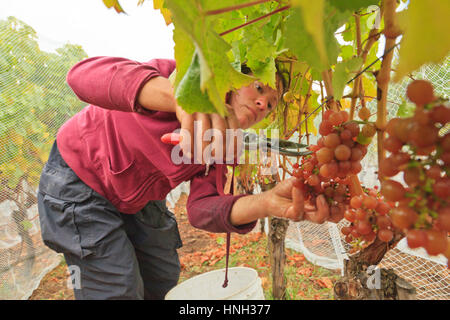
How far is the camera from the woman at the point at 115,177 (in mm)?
688

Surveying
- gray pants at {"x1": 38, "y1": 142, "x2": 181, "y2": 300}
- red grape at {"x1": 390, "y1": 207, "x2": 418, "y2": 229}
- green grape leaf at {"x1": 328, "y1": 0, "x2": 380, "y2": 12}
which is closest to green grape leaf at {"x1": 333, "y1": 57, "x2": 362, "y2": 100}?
green grape leaf at {"x1": 328, "y1": 0, "x2": 380, "y2": 12}

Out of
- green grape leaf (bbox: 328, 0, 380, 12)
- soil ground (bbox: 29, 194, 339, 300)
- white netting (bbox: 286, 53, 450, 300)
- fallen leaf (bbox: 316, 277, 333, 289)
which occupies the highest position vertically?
green grape leaf (bbox: 328, 0, 380, 12)

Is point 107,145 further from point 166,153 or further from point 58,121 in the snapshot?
point 58,121

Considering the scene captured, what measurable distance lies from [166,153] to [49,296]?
2.50 meters

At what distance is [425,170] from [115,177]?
3.04ft

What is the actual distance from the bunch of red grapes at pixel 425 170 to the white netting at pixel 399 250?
58 cm

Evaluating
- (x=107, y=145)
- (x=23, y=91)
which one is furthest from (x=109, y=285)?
(x=23, y=91)

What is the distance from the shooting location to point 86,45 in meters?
2.98

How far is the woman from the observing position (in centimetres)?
69

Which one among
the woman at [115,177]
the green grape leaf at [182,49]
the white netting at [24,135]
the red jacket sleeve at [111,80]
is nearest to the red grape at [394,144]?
the green grape leaf at [182,49]

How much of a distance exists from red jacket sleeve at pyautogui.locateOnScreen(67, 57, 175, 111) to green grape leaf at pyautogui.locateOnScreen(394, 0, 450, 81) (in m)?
0.56

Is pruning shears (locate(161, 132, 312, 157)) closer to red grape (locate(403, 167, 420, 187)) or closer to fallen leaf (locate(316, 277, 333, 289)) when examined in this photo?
red grape (locate(403, 167, 420, 187))

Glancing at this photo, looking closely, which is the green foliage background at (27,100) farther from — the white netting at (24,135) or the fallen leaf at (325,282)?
the fallen leaf at (325,282)

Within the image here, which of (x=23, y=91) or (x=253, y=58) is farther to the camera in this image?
(x=23, y=91)
